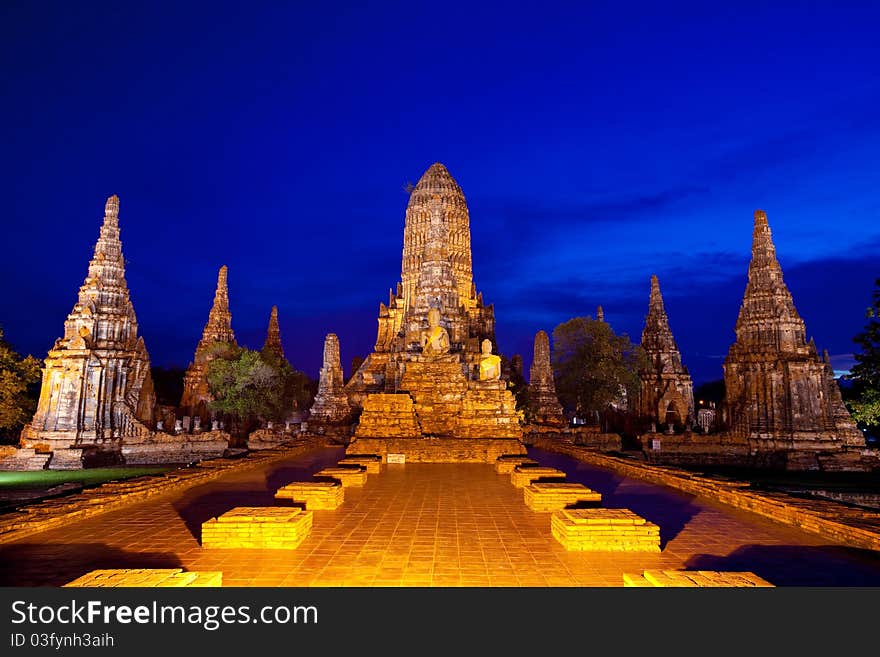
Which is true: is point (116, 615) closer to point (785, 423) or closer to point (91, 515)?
point (91, 515)

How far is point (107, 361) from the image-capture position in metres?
23.9

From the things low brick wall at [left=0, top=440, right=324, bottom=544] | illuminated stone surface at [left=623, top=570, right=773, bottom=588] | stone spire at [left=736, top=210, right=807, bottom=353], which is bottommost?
low brick wall at [left=0, top=440, right=324, bottom=544]

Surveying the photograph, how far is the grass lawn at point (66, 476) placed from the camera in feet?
58.1

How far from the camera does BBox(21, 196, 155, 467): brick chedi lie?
22312mm

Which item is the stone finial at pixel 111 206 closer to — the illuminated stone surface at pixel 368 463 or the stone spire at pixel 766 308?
the illuminated stone surface at pixel 368 463

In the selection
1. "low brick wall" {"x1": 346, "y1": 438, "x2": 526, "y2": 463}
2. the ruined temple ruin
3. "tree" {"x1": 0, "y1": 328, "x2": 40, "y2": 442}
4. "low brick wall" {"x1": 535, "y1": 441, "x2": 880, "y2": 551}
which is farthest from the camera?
"tree" {"x1": 0, "y1": 328, "x2": 40, "y2": 442}

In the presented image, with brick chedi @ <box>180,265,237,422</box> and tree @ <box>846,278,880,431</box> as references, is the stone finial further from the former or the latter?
tree @ <box>846,278,880,431</box>

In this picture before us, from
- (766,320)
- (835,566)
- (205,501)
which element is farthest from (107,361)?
(766,320)

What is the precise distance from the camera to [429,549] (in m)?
6.18

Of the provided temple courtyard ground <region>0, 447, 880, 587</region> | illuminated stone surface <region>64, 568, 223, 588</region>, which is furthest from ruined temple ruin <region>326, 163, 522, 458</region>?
illuminated stone surface <region>64, 568, 223, 588</region>

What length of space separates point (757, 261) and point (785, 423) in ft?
25.3

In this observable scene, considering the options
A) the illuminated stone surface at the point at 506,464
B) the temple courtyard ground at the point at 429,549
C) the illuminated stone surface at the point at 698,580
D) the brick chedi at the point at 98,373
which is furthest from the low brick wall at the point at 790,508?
the brick chedi at the point at 98,373

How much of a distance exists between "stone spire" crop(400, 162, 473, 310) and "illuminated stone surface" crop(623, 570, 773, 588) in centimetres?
4161

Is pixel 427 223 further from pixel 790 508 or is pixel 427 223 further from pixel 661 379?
pixel 790 508
